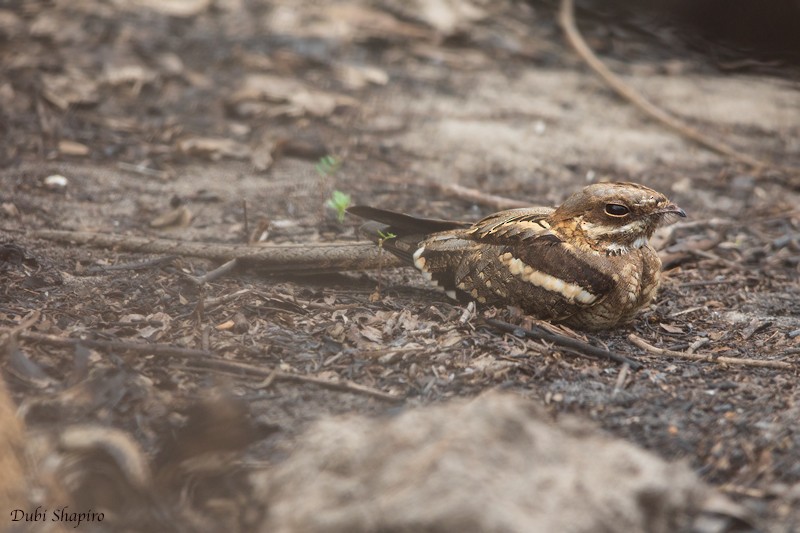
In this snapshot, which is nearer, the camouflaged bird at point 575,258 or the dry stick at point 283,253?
the camouflaged bird at point 575,258

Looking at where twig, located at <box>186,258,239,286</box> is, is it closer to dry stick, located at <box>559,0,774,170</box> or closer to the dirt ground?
the dirt ground

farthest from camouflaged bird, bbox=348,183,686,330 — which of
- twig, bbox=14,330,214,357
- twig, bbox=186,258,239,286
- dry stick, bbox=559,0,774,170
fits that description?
dry stick, bbox=559,0,774,170

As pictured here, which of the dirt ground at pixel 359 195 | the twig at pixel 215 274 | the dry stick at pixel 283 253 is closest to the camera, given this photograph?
the dirt ground at pixel 359 195

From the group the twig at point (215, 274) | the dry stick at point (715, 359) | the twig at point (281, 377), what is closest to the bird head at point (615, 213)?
the dry stick at point (715, 359)

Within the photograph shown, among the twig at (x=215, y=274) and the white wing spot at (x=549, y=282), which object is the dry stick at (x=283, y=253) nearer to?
the twig at (x=215, y=274)

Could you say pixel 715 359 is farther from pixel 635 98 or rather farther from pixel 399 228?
pixel 635 98

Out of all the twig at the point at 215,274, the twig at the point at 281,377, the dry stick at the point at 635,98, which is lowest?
the twig at the point at 215,274
